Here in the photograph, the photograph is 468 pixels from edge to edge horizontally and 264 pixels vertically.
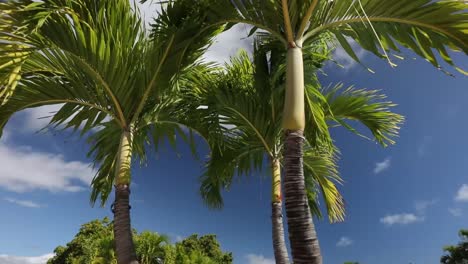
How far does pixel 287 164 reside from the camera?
441cm

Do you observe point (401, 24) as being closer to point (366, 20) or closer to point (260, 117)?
point (366, 20)

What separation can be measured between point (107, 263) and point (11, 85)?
1631cm

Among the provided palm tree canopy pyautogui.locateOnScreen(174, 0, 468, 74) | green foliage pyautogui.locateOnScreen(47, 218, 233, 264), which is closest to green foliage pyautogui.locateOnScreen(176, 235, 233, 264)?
green foliage pyautogui.locateOnScreen(47, 218, 233, 264)

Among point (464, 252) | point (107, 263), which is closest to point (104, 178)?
point (107, 263)

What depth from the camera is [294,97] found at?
4.58 metres

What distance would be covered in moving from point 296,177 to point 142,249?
1608 cm

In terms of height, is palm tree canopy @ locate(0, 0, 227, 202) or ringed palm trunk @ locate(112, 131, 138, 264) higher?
palm tree canopy @ locate(0, 0, 227, 202)

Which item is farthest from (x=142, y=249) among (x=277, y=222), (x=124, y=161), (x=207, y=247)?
(x=207, y=247)

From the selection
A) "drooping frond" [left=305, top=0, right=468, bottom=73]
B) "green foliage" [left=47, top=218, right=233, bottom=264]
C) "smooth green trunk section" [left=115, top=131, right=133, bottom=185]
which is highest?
"green foliage" [left=47, top=218, right=233, bottom=264]

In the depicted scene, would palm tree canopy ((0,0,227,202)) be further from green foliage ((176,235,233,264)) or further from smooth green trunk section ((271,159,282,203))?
green foliage ((176,235,233,264))

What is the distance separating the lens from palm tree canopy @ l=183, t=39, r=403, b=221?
7219mm

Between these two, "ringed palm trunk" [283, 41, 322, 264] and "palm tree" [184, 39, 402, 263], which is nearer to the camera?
"ringed palm trunk" [283, 41, 322, 264]

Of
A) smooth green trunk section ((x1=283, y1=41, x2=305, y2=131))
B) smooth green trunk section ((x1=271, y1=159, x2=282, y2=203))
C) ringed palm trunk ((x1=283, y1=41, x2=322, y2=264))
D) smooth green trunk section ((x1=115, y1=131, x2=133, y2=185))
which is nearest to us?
ringed palm trunk ((x1=283, y1=41, x2=322, y2=264))

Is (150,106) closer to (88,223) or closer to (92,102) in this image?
(92,102)
